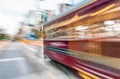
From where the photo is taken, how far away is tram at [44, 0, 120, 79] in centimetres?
426

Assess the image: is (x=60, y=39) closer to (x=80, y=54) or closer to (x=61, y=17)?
(x=61, y=17)

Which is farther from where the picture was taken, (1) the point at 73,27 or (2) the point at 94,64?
(1) the point at 73,27

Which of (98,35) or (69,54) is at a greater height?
(98,35)

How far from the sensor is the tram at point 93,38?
14.0 feet

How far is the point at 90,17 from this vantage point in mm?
5324

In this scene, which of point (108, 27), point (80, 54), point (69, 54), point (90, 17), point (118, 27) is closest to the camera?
point (118, 27)

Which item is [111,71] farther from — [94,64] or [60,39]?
[60,39]

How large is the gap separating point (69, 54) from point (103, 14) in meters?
2.61

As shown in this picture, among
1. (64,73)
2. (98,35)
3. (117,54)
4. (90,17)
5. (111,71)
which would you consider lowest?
(64,73)

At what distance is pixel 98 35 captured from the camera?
4852mm

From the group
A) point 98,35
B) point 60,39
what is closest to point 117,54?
point 98,35

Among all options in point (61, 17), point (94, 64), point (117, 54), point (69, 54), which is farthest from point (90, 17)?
point (61, 17)

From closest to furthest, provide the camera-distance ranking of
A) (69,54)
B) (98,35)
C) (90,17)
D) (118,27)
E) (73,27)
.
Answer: (118,27)
(98,35)
(90,17)
(73,27)
(69,54)

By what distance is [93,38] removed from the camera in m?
5.09
